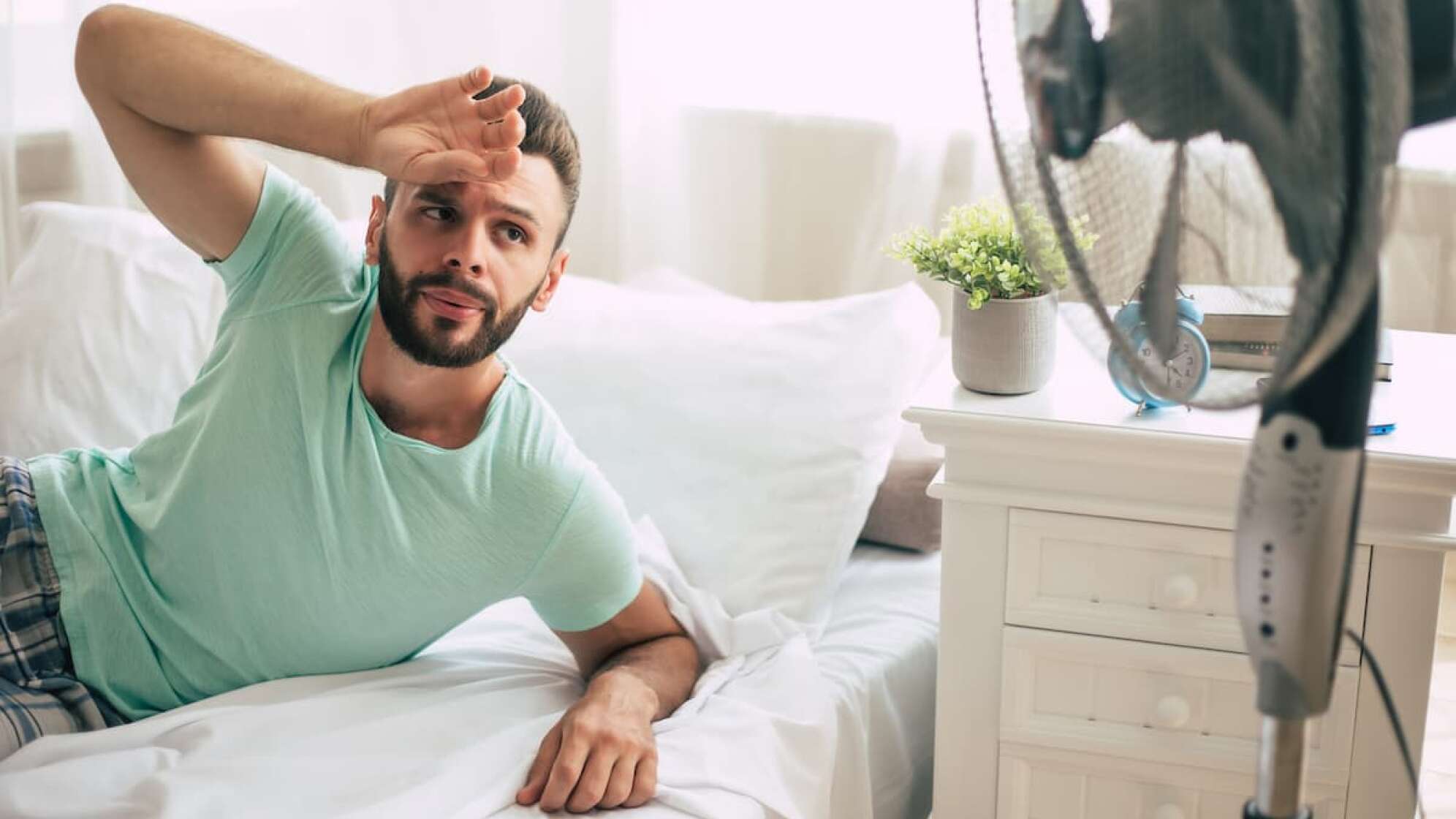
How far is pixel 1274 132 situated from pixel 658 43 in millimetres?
1699

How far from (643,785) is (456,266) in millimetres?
500

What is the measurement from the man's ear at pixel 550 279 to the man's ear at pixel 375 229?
161 mm

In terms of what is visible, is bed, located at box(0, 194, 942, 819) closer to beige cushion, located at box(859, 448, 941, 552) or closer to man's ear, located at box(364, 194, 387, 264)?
beige cushion, located at box(859, 448, 941, 552)

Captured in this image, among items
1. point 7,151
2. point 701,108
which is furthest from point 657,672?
point 7,151

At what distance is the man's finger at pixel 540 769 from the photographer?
4.25 ft

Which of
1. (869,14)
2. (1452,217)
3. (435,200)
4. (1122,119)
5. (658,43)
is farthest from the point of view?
(658,43)

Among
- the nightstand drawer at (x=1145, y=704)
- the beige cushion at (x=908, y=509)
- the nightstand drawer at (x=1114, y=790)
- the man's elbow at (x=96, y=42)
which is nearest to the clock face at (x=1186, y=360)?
the nightstand drawer at (x=1145, y=704)

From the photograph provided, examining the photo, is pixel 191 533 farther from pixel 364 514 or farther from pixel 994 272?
pixel 994 272

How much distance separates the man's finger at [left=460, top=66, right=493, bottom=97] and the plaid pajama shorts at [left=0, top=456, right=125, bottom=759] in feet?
2.27

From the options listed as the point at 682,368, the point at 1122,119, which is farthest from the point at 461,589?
the point at 1122,119

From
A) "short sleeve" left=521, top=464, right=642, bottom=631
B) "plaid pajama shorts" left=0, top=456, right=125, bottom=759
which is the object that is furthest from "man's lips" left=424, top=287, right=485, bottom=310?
"plaid pajama shorts" left=0, top=456, right=125, bottom=759

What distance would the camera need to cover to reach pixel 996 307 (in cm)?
145

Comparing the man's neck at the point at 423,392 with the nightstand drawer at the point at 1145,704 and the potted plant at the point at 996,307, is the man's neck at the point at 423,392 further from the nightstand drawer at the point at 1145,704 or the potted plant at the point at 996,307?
the nightstand drawer at the point at 1145,704

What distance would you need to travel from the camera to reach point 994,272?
4.77ft
